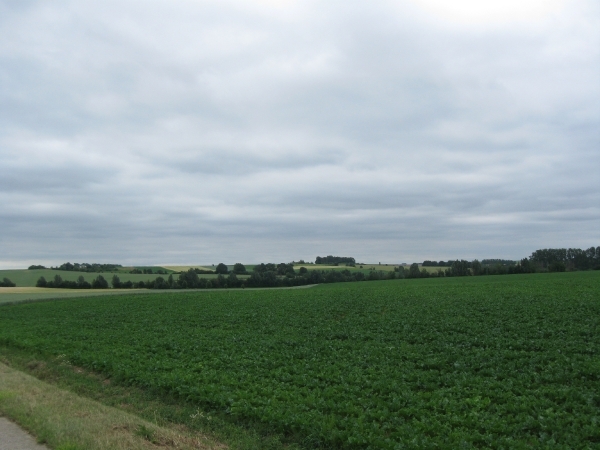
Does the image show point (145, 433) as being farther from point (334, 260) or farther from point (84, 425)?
point (334, 260)

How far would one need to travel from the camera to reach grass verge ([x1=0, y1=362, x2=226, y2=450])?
8.37 metres

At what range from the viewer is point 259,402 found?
36.9 ft

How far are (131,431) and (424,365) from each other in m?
9.21

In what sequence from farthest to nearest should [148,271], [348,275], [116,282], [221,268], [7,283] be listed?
[148,271] < [221,268] < [348,275] < [7,283] < [116,282]

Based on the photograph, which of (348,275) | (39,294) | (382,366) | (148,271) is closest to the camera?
(382,366)

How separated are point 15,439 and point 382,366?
1010cm

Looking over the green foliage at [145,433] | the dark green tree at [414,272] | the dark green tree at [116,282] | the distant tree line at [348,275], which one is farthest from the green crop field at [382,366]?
the dark green tree at [414,272]

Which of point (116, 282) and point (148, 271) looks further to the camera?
point (148, 271)

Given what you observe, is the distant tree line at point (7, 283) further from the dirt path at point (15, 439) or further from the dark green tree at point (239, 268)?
the dirt path at point (15, 439)

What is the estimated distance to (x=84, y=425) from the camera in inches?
373

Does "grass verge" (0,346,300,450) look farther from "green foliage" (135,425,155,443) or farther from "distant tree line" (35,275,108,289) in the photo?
"distant tree line" (35,275,108,289)

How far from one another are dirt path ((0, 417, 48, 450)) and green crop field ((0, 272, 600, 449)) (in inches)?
157

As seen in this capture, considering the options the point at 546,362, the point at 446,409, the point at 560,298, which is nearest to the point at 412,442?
the point at 446,409

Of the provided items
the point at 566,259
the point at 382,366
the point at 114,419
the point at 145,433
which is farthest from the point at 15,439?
the point at 566,259
